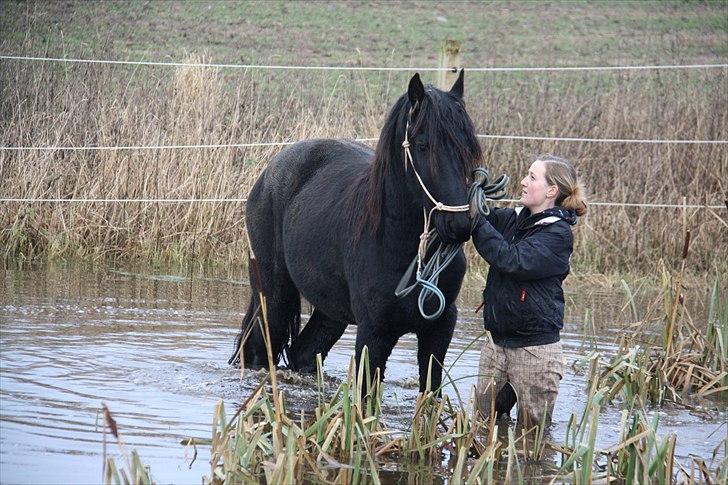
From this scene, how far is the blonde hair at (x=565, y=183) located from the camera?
493 cm

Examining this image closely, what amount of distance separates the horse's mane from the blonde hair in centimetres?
43

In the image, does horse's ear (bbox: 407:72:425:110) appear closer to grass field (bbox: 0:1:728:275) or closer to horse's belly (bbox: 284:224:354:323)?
horse's belly (bbox: 284:224:354:323)

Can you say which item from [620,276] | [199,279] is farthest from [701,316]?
[199,279]

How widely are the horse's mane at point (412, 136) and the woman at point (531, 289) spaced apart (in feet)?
1.15

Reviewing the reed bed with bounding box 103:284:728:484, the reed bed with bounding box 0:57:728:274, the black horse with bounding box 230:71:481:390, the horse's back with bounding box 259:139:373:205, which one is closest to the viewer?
the reed bed with bounding box 103:284:728:484

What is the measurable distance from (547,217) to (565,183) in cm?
19

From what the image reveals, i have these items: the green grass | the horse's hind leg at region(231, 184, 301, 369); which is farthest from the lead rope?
the green grass

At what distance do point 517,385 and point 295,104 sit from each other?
6.17 metres

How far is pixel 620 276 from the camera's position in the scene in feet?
31.0

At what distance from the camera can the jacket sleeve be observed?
468 cm

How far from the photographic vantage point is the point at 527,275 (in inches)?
186

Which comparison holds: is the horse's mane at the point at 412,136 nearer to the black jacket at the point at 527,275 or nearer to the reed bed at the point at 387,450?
the black jacket at the point at 527,275

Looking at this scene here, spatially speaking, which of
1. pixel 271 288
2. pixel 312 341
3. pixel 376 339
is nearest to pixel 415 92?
pixel 376 339

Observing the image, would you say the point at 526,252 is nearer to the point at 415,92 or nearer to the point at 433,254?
the point at 433,254
